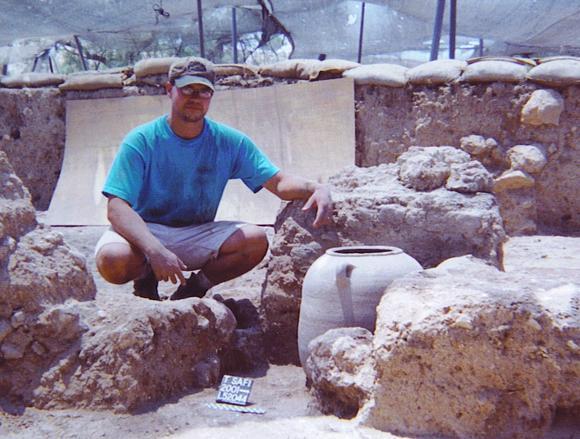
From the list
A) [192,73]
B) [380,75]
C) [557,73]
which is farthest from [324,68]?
[192,73]

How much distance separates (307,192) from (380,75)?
2.64m

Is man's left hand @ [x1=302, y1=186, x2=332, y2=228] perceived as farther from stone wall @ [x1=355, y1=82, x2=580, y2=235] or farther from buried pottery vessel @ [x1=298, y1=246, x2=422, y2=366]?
stone wall @ [x1=355, y1=82, x2=580, y2=235]

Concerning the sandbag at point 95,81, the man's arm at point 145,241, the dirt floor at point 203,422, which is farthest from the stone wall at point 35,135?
the dirt floor at point 203,422

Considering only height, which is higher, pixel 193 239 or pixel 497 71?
pixel 497 71

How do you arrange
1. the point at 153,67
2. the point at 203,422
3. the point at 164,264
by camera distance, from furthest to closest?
the point at 153,67, the point at 164,264, the point at 203,422

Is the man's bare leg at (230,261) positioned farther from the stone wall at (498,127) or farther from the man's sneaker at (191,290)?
the stone wall at (498,127)

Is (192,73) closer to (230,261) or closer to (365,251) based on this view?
(230,261)

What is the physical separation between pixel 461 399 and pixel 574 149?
3.56 metres

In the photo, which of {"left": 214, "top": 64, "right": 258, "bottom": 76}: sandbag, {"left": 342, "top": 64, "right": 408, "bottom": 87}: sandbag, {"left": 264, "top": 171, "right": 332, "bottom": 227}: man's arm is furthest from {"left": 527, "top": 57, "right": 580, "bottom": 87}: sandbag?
{"left": 264, "top": 171, "right": 332, "bottom": 227}: man's arm

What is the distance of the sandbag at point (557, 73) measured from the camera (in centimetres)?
477

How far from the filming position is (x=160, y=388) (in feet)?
7.82

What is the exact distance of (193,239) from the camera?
10.0ft

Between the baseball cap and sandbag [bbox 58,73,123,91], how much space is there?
3642 millimetres

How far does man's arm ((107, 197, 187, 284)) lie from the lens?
2605mm
